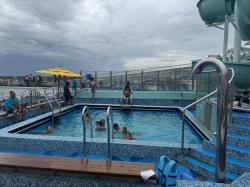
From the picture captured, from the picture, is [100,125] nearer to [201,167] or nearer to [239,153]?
[201,167]

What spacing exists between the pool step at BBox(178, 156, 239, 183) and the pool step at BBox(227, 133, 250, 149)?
75cm

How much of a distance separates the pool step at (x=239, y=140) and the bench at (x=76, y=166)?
2174mm

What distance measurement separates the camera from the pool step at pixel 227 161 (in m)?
3.50

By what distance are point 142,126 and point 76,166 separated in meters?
5.41

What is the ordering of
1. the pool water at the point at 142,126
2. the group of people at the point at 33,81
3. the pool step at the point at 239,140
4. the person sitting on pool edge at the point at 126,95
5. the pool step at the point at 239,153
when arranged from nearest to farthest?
the pool step at the point at 239,153 < the pool step at the point at 239,140 < the pool water at the point at 142,126 < the person sitting on pool edge at the point at 126,95 < the group of people at the point at 33,81

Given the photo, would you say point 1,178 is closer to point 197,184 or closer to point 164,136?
point 197,184

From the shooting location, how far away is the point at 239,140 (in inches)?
160

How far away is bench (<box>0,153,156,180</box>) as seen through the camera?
2.79 meters

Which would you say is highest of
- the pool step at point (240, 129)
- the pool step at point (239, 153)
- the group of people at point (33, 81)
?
the group of people at point (33, 81)

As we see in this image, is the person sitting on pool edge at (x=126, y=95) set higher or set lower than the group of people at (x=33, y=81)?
lower

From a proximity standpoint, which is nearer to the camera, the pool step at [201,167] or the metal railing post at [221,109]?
the metal railing post at [221,109]

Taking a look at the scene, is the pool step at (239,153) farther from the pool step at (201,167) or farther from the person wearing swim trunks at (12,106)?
the person wearing swim trunks at (12,106)

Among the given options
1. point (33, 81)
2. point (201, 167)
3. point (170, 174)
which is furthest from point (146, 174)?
point (33, 81)

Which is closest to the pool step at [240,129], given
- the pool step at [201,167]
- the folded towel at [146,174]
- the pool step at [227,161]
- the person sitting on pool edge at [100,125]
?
the pool step at [227,161]
